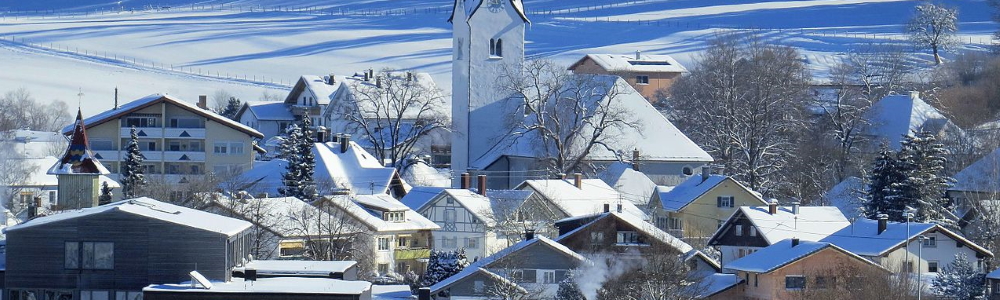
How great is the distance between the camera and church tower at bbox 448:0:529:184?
248 feet

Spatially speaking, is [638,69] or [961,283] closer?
[961,283]

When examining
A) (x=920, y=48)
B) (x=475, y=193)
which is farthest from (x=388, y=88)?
(x=920, y=48)

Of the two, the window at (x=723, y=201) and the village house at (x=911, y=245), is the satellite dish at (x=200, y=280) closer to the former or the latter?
the village house at (x=911, y=245)

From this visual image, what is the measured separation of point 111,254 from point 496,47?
133 ft

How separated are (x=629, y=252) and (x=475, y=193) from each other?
40.5 feet

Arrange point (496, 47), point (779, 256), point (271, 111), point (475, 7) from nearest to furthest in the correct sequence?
point (779, 256)
point (475, 7)
point (496, 47)
point (271, 111)

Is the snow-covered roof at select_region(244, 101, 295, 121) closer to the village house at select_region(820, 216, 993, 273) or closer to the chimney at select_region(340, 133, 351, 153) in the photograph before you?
the chimney at select_region(340, 133, 351, 153)

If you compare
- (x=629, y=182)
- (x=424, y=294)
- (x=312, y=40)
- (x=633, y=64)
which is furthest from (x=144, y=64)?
(x=424, y=294)

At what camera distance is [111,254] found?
36781mm

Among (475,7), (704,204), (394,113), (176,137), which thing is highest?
(475,7)

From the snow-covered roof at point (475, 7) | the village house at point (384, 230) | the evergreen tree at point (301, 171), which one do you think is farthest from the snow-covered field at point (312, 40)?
the village house at point (384, 230)

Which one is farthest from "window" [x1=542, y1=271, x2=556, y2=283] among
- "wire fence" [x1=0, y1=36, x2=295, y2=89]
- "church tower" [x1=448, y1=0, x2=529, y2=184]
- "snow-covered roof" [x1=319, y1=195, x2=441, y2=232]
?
"wire fence" [x1=0, y1=36, x2=295, y2=89]

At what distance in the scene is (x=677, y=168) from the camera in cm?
7175

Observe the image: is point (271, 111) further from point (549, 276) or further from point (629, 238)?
point (549, 276)
